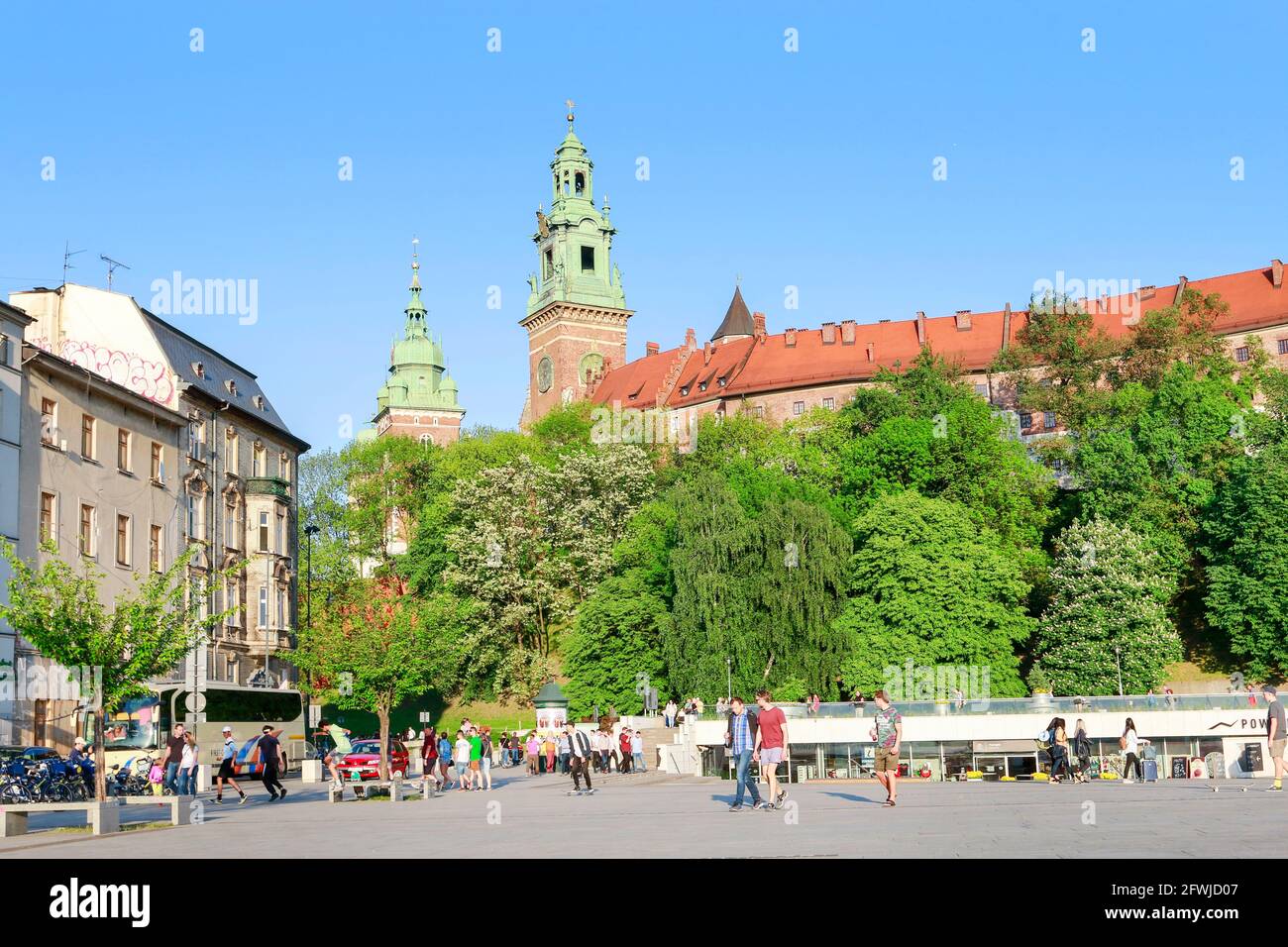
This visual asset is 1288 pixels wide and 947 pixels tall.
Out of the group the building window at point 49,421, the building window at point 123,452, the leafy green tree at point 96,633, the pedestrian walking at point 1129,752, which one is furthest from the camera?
the building window at point 123,452

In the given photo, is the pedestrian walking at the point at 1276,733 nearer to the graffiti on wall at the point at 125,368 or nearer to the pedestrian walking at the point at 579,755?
the pedestrian walking at the point at 579,755

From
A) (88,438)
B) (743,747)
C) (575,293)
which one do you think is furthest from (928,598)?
(575,293)

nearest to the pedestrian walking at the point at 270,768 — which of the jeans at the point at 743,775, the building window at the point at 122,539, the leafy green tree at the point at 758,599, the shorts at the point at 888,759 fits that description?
the jeans at the point at 743,775

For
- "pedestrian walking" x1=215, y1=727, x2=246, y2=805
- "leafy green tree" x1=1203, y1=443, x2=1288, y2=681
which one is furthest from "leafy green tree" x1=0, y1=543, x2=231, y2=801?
"leafy green tree" x1=1203, y1=443, x2=1288, y2=681

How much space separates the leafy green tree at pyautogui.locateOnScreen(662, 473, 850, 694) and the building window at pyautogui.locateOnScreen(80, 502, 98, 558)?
23240mm

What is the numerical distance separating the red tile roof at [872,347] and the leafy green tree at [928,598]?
3730cm

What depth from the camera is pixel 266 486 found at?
64438 mm

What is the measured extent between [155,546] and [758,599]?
23.5m

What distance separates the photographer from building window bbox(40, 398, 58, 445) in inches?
1794

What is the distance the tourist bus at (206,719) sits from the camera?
44.2 meters

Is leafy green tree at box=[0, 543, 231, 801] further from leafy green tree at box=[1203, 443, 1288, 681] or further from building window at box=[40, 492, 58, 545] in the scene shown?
leafy green tree at box=[1203, 443, 1288, 681]

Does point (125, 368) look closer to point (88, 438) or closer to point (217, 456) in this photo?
point (217, 456)
